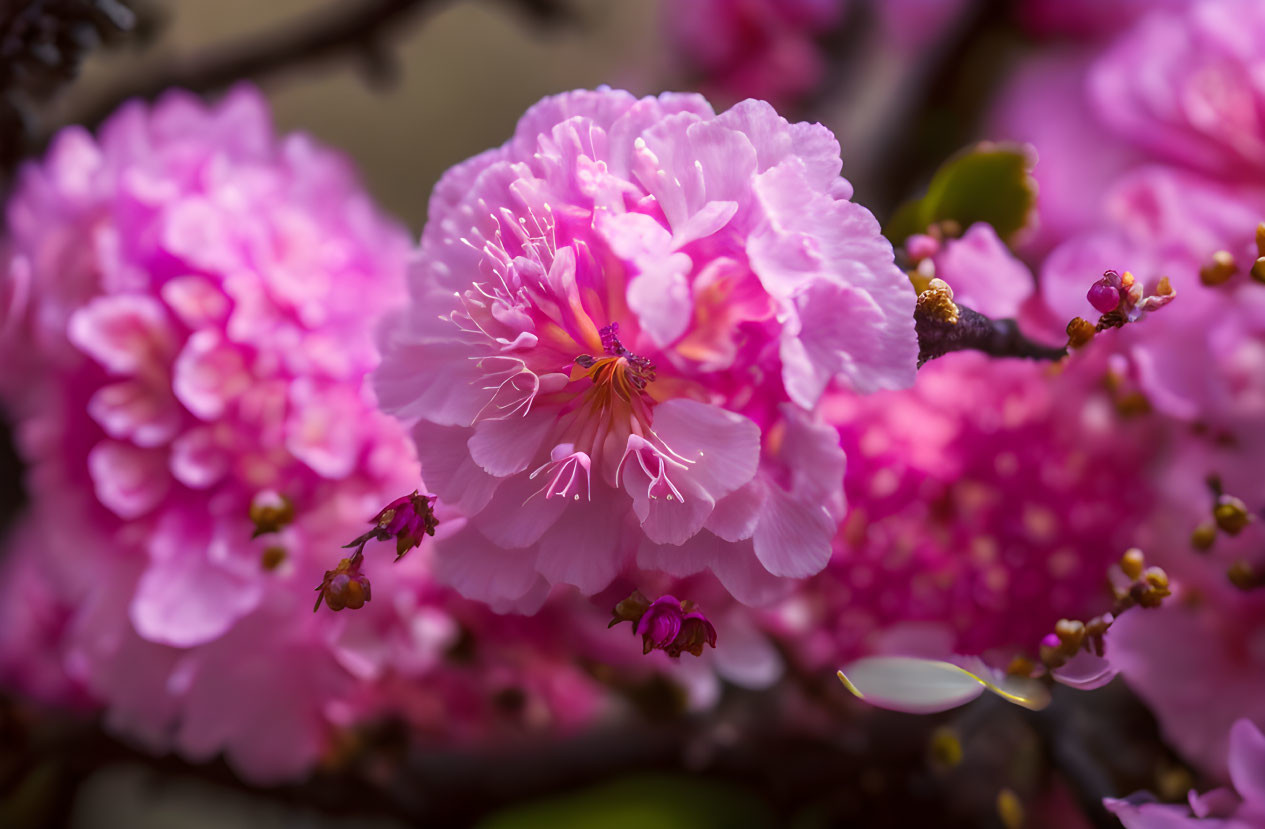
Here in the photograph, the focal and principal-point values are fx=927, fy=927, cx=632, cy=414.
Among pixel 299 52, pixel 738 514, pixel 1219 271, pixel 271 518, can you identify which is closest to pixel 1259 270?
pixel 1219 271

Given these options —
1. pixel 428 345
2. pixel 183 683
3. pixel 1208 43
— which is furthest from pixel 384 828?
pixel 1208 43

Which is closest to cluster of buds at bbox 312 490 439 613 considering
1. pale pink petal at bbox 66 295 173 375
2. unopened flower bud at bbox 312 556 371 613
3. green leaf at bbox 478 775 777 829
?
unopened flower bud at bbox 312 556 371 613

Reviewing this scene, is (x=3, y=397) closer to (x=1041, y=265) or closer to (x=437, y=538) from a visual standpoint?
(x=437, y=538)

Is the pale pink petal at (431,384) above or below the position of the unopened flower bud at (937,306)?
below

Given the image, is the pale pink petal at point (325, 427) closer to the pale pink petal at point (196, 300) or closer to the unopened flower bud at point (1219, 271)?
the pale pink petal at point (196, 300)

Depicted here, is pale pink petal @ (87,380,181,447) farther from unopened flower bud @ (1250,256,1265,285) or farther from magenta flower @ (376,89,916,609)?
unopened flower bud @ (1250,256,1265,285)

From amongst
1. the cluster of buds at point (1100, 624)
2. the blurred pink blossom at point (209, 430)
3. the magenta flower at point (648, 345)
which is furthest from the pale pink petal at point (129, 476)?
the cluster of buds at point (1100, 624)

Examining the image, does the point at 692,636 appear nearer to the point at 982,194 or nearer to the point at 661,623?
the point at 661,623
